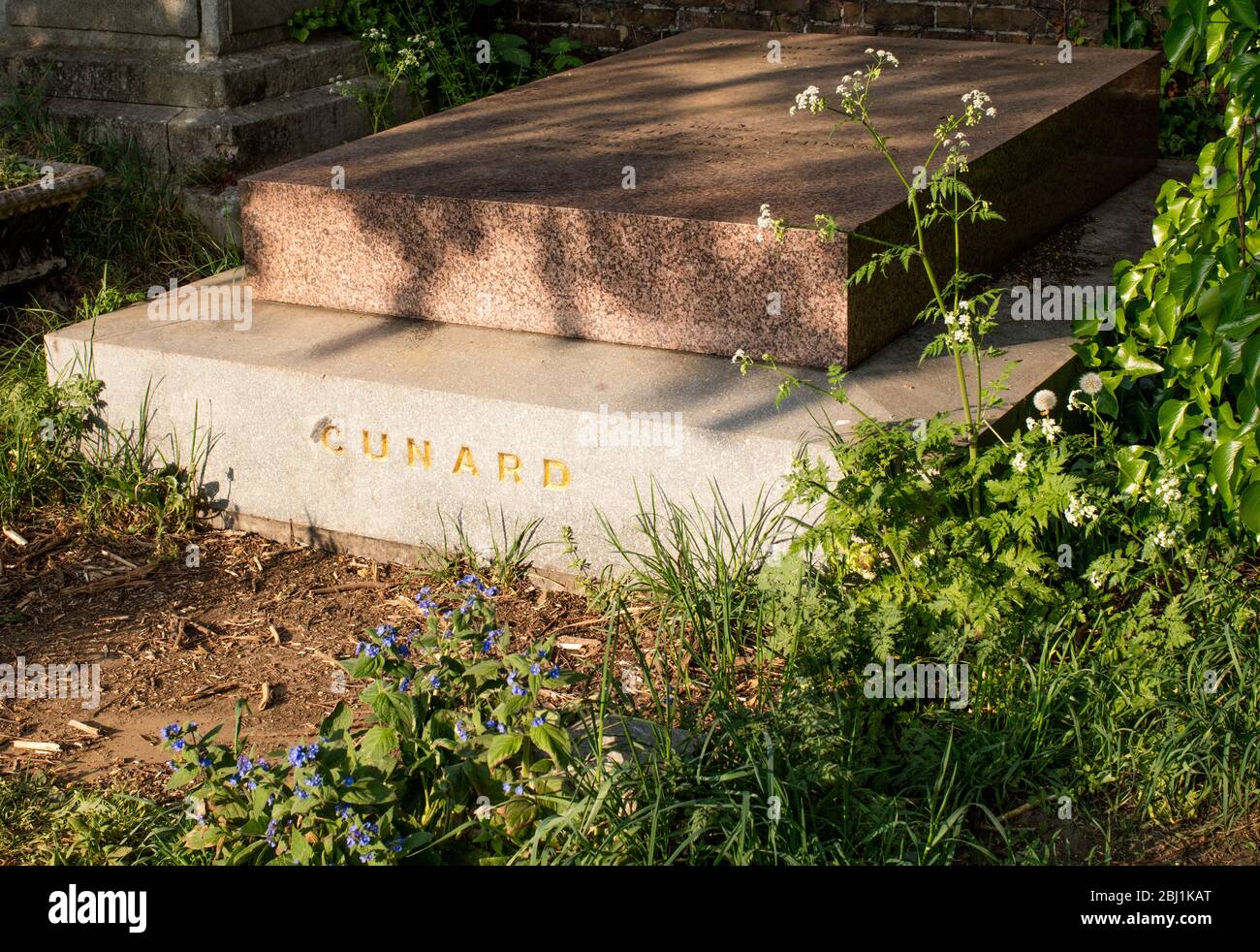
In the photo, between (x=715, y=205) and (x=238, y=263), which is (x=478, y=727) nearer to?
(x=715, y=205)

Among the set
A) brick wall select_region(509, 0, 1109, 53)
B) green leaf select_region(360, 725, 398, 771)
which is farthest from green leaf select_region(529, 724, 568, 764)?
brick wall select_region(509, 0, 1109, 53)

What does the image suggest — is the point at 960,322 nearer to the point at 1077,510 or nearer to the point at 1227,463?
the point at 1077,510

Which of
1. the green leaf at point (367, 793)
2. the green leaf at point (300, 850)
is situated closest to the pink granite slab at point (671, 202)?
the green leaf at point (367, 793)

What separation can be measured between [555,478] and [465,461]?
272 millimetres

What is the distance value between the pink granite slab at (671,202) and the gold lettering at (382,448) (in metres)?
0.54

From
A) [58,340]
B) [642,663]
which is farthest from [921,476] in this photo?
[58,340]

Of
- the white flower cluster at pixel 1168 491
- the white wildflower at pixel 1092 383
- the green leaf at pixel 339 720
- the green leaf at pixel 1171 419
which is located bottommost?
the green leaf at pixel 339 720

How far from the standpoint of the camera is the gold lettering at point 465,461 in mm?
4004

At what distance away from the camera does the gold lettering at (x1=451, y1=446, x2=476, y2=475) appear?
400 centimetres

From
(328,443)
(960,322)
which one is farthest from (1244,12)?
(328,443)

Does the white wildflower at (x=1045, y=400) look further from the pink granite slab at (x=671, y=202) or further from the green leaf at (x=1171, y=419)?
the pink granite slab at (x=671, y=202)

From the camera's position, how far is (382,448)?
412 cm

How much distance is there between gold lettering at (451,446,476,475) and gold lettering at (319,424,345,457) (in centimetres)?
37

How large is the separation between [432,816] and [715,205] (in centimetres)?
209
